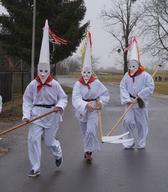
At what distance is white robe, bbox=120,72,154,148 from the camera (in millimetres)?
10625

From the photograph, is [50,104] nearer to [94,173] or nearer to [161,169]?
[94,173]

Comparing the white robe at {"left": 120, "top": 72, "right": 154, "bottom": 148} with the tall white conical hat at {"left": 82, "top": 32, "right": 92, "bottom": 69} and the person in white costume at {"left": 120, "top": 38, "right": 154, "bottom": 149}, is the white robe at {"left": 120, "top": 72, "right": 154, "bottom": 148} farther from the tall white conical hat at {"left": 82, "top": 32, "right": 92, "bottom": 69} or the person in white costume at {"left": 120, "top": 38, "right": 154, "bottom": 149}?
the tall white conical hat at {"left": 82, "top": 32, "right": 92, "bottom": 69}

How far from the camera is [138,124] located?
428 inches

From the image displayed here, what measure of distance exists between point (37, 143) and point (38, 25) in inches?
1099

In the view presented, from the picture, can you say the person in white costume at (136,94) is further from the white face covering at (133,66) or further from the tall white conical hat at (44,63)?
the tall white conical hat at (44,63)

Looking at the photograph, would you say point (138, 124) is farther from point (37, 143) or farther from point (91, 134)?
point (37, 143)

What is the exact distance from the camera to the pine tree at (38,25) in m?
34.5

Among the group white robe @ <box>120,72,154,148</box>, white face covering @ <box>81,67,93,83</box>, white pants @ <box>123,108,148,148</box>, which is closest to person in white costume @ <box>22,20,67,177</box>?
white face covering @ <box>81,67,93,83</box>

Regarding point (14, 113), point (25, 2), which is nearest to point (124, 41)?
point (25, 2)

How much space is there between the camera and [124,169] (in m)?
8.50

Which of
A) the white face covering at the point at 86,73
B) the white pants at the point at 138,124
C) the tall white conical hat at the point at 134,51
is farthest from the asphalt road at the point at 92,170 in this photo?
the tall white conical hat at the point at 134,51

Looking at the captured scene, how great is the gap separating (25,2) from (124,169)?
29.1 metres

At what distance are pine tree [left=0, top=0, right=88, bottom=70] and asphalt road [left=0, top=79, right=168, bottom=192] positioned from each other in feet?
75.7

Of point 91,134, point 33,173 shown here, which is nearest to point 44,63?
point 91,134
